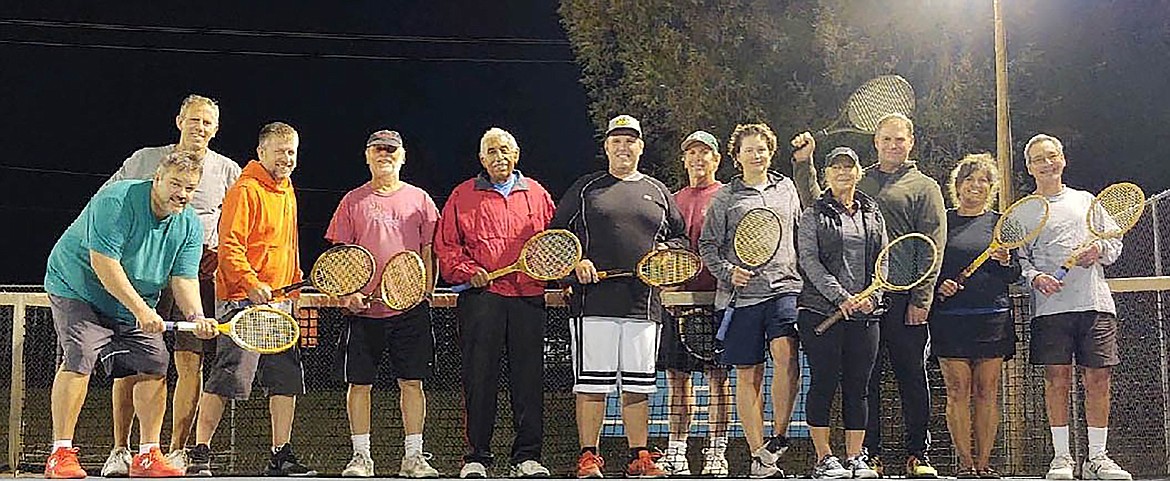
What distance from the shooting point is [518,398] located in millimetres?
6730

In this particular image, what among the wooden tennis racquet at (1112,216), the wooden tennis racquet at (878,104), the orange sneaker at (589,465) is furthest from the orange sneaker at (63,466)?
the wooden tennis racquet at (878,104)

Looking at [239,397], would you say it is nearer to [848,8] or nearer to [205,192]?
[205,192]

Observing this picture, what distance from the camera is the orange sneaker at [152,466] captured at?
6.55 metres

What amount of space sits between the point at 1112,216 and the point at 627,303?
239cm

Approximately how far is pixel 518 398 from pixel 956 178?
245cm

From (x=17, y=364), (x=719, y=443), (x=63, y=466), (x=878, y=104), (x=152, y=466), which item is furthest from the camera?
(x=878, y=104)

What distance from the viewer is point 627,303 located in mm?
6688

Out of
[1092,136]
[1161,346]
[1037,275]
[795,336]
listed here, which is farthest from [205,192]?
[1092,136]

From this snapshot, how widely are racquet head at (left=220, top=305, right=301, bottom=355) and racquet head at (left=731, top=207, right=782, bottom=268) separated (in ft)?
6.94

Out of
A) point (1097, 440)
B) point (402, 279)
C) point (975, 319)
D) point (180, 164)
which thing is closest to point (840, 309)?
point (975, 319)

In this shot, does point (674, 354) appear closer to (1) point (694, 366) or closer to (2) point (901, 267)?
(1) point (694, 366)

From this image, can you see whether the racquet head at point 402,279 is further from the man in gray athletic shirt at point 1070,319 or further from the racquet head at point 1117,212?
the racquet head at point 1117,212

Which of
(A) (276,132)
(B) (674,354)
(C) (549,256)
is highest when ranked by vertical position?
(A) (276,132)

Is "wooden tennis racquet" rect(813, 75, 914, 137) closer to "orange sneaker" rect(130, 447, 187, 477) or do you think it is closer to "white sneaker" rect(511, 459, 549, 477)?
"white sneaker" rect(511, 459, 549, 477)
